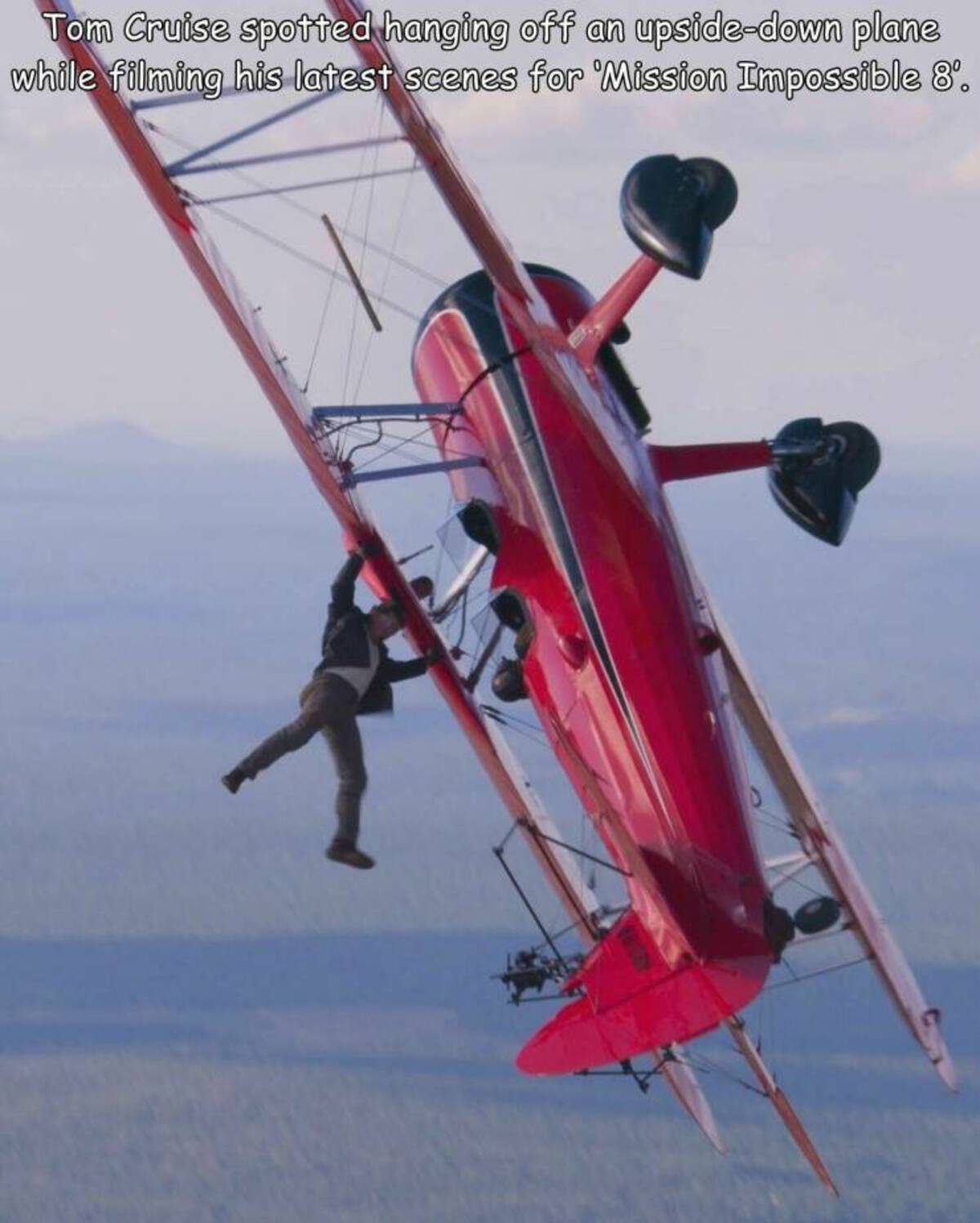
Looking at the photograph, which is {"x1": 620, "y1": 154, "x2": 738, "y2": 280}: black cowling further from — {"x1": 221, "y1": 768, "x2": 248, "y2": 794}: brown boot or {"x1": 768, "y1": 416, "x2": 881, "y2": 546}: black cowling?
{"x1": 221, "y1": 768, "x2": 248, "y2": 794}: brown boot

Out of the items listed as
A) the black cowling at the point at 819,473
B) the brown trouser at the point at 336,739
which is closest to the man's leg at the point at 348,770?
the brown trouser at the point at 336,739

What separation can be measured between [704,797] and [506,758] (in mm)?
3212

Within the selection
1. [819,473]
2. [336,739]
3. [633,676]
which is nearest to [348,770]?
[336,739]

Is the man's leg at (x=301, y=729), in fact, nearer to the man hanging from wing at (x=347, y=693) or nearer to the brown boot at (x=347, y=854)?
the man hanging from wing at (x=347, y=693)

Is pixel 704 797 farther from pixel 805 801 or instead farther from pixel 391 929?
pixel 391 929

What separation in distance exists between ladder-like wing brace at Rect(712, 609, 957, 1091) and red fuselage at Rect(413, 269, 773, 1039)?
272 centimetres

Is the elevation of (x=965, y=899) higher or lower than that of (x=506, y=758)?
lower

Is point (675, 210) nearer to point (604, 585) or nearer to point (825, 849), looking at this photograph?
point (604, 585)

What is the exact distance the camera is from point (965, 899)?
638 feet

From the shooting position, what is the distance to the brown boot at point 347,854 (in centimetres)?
2064

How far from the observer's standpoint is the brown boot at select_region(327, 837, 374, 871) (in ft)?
67.7

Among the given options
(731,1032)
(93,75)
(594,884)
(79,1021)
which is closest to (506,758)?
(594,884)

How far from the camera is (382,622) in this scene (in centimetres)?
2091

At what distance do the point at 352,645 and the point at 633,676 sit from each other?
2040 mm
